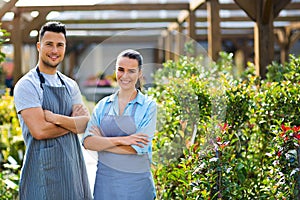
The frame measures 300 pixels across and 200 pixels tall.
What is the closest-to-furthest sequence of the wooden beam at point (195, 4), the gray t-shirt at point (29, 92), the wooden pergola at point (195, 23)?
the gray t-shirt at point (29, 92), the wooden pergola at point (195, 23), the wooden beam at point (195, 4)

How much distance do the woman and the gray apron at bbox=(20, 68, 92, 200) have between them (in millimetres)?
222

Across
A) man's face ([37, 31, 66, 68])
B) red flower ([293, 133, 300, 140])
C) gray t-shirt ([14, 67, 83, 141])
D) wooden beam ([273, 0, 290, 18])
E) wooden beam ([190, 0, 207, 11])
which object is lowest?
red flower ([293, 133, 300, 140])

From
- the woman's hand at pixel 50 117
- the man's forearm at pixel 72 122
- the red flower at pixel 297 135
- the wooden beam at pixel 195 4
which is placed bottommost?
the red flower at pixel 297 135

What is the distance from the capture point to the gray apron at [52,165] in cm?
278

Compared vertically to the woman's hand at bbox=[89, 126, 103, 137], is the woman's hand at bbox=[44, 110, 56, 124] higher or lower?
higher

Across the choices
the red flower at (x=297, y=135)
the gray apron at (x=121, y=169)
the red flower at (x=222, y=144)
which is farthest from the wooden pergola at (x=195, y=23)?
the red flower at (x=297, y=135)

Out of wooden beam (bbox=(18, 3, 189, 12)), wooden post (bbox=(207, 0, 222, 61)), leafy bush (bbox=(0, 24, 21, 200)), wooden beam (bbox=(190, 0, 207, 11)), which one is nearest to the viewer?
leafy bush (bbox=(0, 24, 21, 200))

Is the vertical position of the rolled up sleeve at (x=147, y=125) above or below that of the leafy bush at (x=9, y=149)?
above

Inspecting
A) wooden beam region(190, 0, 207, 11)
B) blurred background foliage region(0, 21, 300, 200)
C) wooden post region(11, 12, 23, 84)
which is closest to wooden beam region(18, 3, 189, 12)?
wooden beam region(190, 0, 207, 11)

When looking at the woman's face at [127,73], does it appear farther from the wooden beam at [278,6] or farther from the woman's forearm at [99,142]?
the wooden beam at [278,6]

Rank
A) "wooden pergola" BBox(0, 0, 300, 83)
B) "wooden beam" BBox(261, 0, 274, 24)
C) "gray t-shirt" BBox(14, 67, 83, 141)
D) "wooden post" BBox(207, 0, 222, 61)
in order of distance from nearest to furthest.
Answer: "gray t-shirt" BBox(14, 67, 83, 141)
"wooden beam" BBox(261, 0, 274, 24)
"wooden pergola" BBox(0, 0, 300, 83)
"wooden post" BBox(207, 0, 222, 61)

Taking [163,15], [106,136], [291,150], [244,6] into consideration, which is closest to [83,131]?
[106,136]

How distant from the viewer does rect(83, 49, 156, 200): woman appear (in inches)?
101

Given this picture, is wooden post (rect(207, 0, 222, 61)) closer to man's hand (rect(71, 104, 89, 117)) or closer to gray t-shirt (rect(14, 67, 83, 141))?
man's hand (rect(71, 104, 89, 117))
